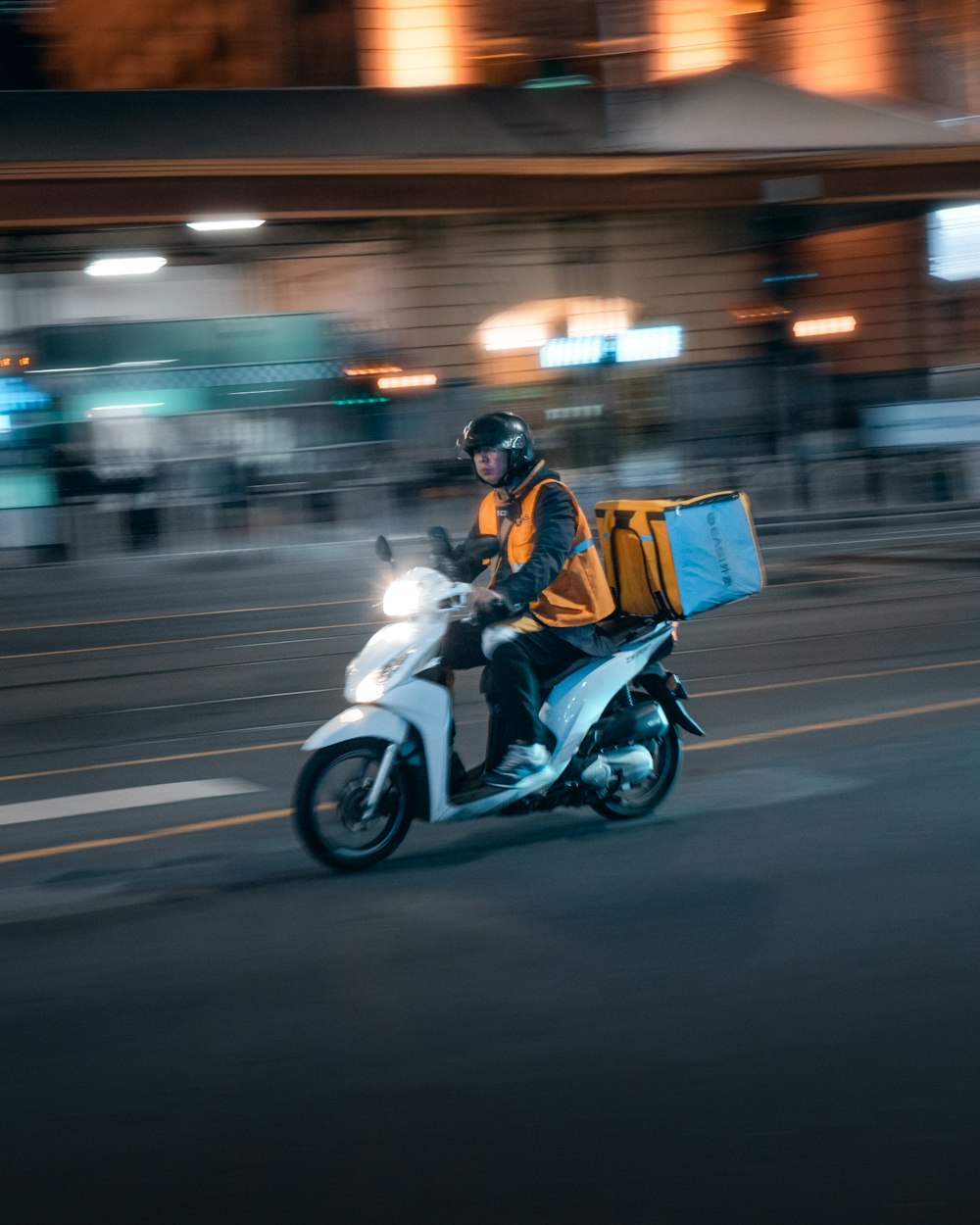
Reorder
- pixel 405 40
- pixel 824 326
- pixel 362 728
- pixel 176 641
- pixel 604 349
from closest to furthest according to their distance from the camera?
pixel 362 728 < pixel 176 641 < pixel 405 40 < pixel 604 349 < pixel 824 326

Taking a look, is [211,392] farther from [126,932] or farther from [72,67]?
[126,932]

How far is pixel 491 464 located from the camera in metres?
5.72

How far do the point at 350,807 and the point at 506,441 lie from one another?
1398 millimetres

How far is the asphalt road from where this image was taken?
3.25 meters

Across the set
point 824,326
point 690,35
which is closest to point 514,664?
point 690,35

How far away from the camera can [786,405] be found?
24.4 meters

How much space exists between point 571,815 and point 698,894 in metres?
1.32

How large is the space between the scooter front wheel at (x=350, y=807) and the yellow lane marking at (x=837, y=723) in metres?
2.38

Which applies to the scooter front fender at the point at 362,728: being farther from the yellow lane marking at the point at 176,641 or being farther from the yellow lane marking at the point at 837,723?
the yellow lane marking at the point at 176,641

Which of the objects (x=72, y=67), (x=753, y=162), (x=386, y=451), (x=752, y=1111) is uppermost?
(x=72, y=67)

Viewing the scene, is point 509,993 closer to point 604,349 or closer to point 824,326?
point 604,349

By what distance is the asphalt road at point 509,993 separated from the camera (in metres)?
3.25

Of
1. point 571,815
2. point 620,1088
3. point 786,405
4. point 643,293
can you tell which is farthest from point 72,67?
point 620,1088

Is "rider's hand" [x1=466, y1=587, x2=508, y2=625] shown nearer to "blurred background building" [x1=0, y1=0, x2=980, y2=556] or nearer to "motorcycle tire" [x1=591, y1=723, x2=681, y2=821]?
"motorcycle tire" [x1=591, y1=723, x2=681, y2=821]
